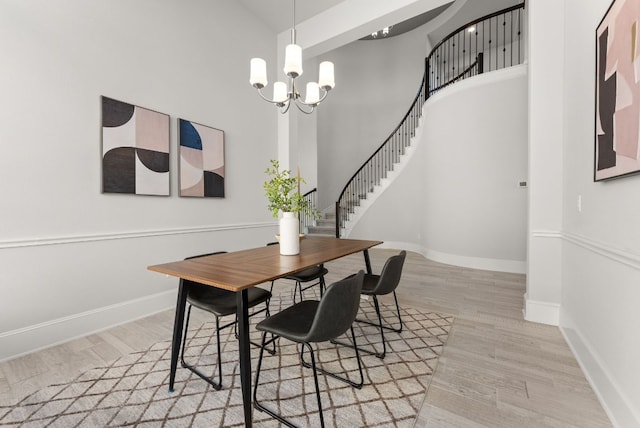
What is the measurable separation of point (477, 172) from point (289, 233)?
4049 mm

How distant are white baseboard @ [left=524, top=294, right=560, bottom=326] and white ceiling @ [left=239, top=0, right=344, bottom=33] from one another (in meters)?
4.35

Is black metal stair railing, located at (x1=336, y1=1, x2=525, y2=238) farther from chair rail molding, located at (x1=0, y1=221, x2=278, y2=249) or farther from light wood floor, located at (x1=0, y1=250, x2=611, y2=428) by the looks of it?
light wood floor, located at (x1=0, y1=250, x2=611, y2=428)

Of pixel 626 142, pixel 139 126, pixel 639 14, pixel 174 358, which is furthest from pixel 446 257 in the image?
pixel 139 126

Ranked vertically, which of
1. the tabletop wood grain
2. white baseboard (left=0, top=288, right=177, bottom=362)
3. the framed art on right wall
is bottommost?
white baseboard (left=0, top=288, right=177, bottom=362)

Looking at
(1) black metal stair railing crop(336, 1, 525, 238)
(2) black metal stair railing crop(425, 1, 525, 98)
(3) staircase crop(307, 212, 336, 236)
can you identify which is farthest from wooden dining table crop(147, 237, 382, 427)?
(2) black metal stair railing crop(425, 1, 525, 98)

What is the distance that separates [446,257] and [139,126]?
5.10 metres

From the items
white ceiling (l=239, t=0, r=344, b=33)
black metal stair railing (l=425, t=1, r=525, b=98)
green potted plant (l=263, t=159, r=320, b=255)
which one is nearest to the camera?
green potted plant (l=263, t=159, r=320, b=255)

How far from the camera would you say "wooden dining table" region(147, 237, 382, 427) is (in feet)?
4.25

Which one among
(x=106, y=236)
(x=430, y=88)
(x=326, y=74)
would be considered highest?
(x=430, y=88)

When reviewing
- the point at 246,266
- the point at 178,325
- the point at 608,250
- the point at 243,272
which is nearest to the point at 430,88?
the point at 608,250

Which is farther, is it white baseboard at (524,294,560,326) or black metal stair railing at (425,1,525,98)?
black metal stair railing at (425,1,525,98)

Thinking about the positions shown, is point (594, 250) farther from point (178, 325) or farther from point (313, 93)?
point (178, 325)

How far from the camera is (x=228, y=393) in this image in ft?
5.47

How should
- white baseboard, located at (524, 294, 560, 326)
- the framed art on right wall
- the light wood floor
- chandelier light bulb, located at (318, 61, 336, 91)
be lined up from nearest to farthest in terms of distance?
the framed art on right wall, the light wood floor, chandelier light bulb, located at (318, 61, 336, 91), white baseboard, located at (524, 294, 560, 326)
